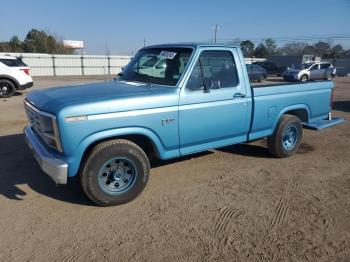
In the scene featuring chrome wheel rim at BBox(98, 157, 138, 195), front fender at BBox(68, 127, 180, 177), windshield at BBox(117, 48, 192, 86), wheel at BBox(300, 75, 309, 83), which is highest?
windshield at BBox(117, 48, 192, 86)

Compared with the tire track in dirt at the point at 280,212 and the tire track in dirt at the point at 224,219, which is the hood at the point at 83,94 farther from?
the tire track in dirt at the point at 280,212

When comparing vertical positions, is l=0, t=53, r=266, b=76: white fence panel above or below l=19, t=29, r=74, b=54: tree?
below

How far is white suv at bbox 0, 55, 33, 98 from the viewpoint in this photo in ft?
47.8

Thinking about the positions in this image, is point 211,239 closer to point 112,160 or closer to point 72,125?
point 112,160

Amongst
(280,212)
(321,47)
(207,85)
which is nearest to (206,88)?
(207,85)

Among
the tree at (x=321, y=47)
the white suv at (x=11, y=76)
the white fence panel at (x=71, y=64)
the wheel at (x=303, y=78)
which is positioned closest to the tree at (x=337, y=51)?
the tree at (x=321, y=47)

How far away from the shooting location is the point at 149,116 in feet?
13.9

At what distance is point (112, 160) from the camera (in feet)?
13.6

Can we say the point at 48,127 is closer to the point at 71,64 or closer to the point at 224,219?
the point at 224,219

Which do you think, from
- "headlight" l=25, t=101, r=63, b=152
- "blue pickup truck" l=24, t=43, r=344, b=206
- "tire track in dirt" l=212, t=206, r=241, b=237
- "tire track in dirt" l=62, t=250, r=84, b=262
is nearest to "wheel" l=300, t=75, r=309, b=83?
"blue pickup truck" l=24, t=43, r=344, b=206

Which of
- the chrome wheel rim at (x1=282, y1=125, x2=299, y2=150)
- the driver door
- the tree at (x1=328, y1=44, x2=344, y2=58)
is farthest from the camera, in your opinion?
the tree at (x1=328, y1=44, x2=344, y2=58)

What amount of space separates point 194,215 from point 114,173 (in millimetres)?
1146

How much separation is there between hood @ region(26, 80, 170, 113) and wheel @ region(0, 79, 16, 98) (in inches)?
450

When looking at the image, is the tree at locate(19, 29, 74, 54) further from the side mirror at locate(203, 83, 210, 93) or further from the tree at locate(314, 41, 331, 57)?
the side mirror at locate(203, 83, 210, 93)
